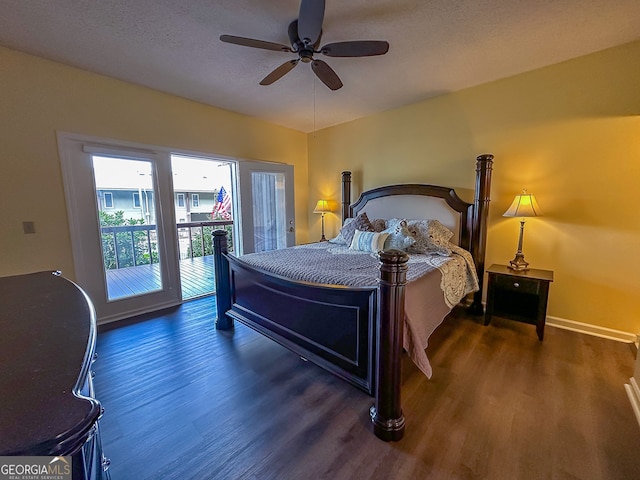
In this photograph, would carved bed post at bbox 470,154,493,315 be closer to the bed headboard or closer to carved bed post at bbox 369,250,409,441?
the bed headboard

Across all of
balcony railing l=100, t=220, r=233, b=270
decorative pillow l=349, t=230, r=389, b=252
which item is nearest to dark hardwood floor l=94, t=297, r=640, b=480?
balcony railing l=100, t=220, r=233, b=270

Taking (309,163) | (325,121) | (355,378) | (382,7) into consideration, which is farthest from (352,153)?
(355,378)

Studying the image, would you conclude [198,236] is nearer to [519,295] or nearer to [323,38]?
[323,38]

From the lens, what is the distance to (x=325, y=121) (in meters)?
4.32

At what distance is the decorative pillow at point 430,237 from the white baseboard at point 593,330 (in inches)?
53.2

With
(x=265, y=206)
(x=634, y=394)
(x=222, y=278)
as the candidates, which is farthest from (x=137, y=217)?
(x=634, y=394)

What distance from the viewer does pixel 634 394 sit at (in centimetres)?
172

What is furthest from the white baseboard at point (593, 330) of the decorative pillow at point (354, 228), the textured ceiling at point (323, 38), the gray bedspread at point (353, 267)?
the textured ceiling at point (323, 38)

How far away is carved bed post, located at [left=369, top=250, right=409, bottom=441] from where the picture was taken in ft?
4.65

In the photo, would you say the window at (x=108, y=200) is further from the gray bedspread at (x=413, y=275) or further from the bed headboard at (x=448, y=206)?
the bed headboard at (x=448, y=206)

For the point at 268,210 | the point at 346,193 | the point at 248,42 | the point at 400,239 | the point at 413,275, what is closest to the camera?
the point at 248,42

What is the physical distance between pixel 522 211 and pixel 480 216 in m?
0.41

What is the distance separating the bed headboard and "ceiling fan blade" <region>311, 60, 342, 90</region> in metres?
1.75

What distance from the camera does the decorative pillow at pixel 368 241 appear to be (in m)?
2.97
